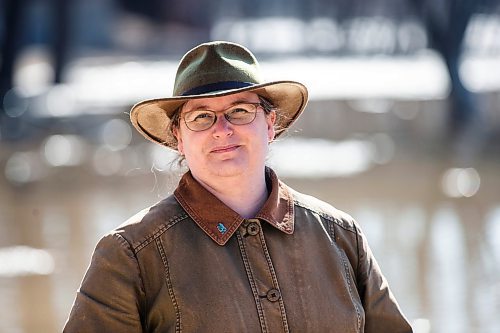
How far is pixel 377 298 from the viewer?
305cm

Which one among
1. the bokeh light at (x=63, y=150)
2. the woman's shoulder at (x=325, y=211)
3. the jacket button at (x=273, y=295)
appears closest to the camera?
the jacket button at (x=273, y=295)

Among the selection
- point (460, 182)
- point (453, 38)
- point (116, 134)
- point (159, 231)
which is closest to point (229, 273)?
point (159, 231)

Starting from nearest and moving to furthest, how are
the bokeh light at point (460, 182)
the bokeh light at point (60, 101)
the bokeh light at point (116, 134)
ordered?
the bokeh light at point (460, 182), the bokeh light at point (116, 134), the bokeh light at point (60, 101)

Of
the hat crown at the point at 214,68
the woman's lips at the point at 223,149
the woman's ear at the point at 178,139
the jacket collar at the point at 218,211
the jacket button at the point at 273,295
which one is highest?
the hat crown at the point at 214,68

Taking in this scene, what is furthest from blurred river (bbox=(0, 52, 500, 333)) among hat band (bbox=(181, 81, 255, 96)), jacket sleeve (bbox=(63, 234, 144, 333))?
jacket sleeve (bbox=(63, 234, 144, 333))

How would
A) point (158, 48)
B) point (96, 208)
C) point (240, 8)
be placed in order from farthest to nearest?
point (240, 8) → point (158, 48) → point (96, 208)

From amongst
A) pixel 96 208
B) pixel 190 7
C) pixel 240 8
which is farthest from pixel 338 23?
Result: pixel 96 208

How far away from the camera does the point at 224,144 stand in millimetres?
2859

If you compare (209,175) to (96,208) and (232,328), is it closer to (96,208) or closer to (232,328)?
(232,328)

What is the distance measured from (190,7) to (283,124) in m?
31.5

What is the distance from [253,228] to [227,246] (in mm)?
78

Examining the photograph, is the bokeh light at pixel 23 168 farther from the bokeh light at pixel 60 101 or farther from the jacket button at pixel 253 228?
the jacket button at pixel 253 228

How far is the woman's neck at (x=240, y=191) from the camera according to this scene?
2908 mm

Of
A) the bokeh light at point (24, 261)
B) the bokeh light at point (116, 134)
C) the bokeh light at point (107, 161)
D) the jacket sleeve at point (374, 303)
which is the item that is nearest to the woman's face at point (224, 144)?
the jacket sleeve at point (374, 303)
